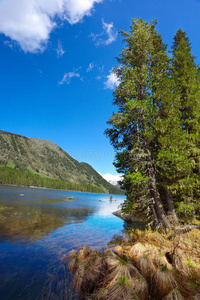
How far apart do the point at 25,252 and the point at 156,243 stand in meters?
7.45

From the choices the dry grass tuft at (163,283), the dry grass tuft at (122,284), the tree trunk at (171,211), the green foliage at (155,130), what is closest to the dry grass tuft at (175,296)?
the dry grass tuft at (163,283)

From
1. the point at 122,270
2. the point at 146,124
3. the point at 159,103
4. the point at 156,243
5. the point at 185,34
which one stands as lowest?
the point at 156,243

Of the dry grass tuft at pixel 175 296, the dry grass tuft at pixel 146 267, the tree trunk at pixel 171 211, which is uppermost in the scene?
the tree trunk at pixel 171 211

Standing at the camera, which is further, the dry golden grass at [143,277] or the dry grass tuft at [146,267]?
the dry grass tuft at [146,267]

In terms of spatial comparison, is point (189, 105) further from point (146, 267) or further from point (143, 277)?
point (143, 277)

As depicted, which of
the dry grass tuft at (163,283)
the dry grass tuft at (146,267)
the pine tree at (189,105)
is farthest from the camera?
the pine tree at (189,105)

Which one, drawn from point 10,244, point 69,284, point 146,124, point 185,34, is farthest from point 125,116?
point 185,34

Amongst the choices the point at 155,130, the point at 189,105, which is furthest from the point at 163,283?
the point at 189,105

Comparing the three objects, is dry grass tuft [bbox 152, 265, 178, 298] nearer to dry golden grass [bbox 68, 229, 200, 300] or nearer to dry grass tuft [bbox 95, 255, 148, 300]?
dry golden grass [bbox 68, 229, 200, 300]

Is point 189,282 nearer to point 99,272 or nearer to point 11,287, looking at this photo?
point 99,272

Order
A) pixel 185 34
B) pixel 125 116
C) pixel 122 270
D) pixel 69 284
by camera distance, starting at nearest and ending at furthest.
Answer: pixel 122 270 → pixel 69 284 → pixel 125 116 → pixel 185 34

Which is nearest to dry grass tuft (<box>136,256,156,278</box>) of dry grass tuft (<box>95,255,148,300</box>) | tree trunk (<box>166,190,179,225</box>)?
dry grass tuft (<box>95,255,148,300</box>)

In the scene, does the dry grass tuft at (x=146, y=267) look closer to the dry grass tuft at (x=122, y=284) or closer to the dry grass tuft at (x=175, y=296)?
the dry grass tuft at (x=122, y=284)

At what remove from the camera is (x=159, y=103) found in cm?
1247
